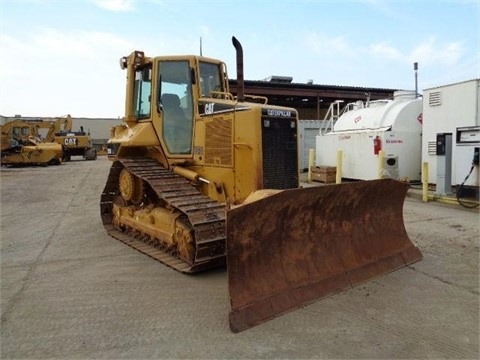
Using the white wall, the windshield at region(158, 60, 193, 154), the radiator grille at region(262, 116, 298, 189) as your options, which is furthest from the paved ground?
the white wall

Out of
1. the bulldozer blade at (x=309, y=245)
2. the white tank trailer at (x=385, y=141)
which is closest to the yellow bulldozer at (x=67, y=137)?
the white tank trailer at (x=385, y=141)

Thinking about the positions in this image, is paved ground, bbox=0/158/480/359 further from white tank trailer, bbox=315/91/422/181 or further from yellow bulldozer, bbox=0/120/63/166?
yellow bulldozer, bbox=0/120/63/166

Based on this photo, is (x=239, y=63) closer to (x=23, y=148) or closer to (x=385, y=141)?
(x=385, y=141)

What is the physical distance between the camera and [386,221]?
17.4ft

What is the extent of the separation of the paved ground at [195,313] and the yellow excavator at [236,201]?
253mm

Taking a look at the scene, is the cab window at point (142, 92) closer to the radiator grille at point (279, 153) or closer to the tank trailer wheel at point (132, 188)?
the tank trailer wheel at point (132, 188)

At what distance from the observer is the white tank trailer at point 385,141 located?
11.9 m

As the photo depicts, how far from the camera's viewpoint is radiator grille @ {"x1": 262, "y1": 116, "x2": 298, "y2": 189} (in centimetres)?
529

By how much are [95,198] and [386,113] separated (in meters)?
8.84

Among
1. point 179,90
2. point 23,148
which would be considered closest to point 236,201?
point 179,90

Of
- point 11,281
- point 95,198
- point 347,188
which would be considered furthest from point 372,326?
point 95,198

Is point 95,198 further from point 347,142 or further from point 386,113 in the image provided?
point 386,113

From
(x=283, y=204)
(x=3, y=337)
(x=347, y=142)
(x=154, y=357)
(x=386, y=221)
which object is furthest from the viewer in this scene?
(x=347, y=142)

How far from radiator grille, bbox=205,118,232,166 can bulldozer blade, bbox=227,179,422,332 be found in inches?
60.3
